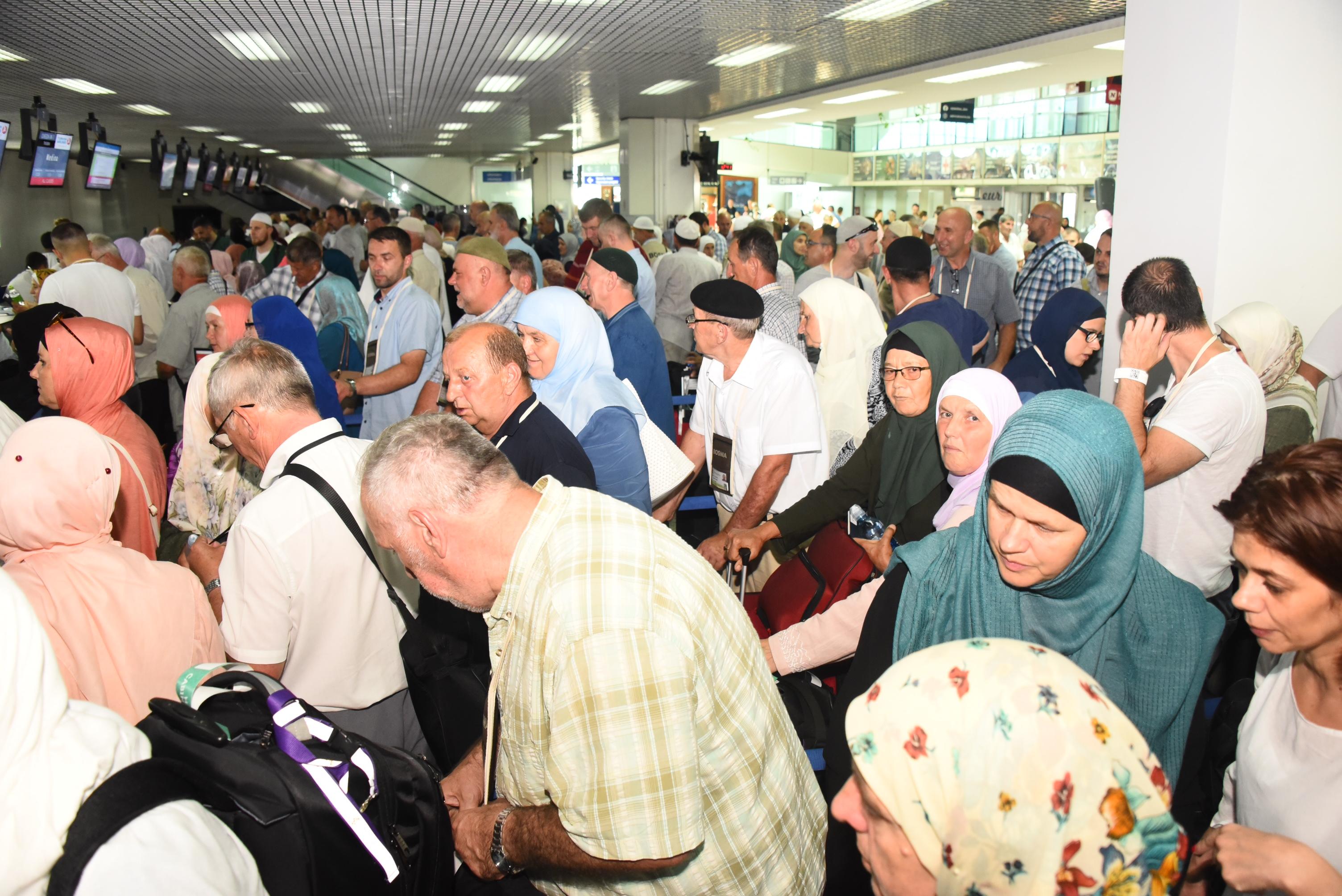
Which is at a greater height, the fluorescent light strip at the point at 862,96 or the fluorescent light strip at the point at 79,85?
the fluorescent light strip at the point at 862,96

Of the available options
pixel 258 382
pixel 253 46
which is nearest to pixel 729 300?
pixel 258 382

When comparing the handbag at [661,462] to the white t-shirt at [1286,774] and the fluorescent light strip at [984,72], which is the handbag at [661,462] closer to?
the white t-shirt at [1286,774]

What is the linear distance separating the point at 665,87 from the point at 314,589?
34.4 ft

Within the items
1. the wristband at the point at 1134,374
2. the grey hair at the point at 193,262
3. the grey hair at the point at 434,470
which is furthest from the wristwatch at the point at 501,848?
the grey hair at the point at 193,262

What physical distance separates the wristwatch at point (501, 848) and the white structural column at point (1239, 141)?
141 inches

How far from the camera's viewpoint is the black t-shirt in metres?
2.58

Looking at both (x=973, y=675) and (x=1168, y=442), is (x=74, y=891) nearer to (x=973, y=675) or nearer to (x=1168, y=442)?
(x=973, y=675)

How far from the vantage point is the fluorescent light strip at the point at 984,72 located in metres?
9.16

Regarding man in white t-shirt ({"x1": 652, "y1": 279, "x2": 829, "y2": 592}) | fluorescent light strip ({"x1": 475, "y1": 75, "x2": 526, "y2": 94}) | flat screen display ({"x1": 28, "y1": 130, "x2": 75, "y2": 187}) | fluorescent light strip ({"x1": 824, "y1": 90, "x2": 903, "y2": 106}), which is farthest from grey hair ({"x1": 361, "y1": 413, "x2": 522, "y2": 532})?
flat screen display ({"x1": 28, "y1": 130, "x2": 75, "y2": 187})

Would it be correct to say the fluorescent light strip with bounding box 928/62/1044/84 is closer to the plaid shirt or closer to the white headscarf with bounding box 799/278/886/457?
the plaid shirt

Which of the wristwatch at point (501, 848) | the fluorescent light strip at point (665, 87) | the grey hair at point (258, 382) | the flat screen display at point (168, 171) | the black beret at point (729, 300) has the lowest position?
the wristwatch at point (501, 848)

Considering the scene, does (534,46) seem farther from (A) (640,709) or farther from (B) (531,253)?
(A) (640,709)

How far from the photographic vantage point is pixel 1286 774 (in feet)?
4.95

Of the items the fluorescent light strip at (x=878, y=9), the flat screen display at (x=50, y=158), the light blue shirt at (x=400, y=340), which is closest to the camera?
the light blue shirt at (x=400, y=340)
